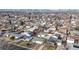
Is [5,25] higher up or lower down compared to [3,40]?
higher up
